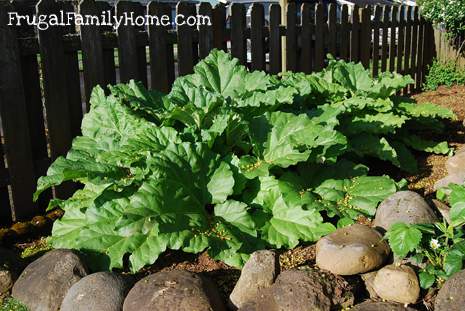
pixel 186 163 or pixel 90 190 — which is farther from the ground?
pixel 186 163

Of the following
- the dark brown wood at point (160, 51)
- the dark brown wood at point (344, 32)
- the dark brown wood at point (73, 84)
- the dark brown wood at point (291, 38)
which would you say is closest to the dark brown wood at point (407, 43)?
the dark brown wood at point (344, 32)

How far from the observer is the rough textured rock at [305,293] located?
238 centimetres

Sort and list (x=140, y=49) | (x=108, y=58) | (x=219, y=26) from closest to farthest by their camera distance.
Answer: (x=108, y=58)
(x=140, y=49)
(x=219, y=26)

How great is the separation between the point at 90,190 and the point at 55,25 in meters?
1.35

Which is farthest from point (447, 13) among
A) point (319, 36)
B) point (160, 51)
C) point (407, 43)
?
point (160, 51)

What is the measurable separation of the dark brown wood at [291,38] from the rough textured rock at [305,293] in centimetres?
433

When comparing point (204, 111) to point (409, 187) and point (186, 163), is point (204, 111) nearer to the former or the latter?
point (186, 163)

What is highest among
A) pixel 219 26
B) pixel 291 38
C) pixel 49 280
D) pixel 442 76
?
pixel 219 26

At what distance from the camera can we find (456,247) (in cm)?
258

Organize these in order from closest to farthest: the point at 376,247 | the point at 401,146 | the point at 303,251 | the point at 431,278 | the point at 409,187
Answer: the point at 431,278 → the point at 376,247 → the point at 303,251 → the point at 409,187 → the point at 401,146

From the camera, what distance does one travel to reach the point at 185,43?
514cm

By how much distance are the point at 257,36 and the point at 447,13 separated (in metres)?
5.14

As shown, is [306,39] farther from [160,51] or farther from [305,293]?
[305,293]

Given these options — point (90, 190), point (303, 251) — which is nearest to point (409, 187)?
point (303, 251)
